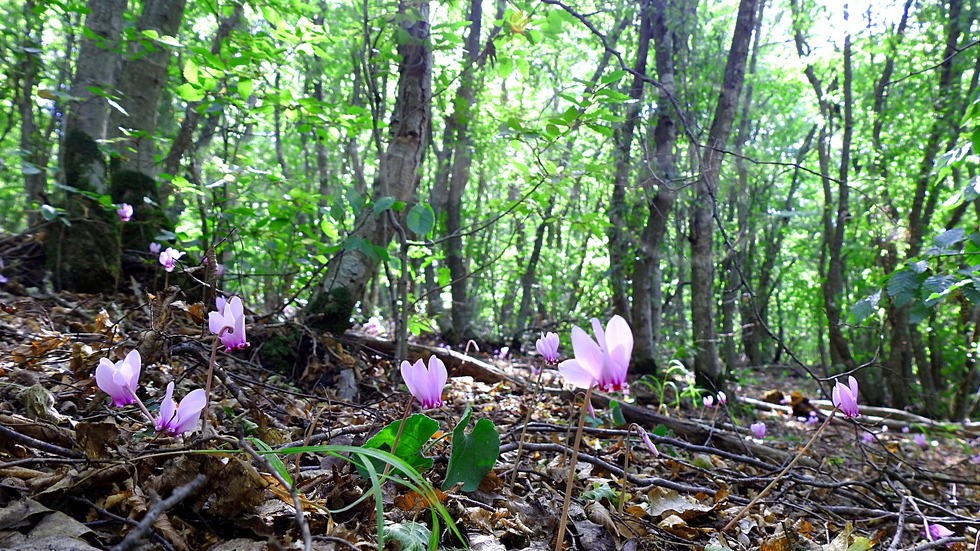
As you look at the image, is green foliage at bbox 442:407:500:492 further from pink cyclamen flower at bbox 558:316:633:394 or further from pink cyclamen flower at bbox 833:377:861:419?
pink cyclamen flower at bbox 833:377:861:419

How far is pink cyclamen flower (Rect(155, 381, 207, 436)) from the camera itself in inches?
45.8

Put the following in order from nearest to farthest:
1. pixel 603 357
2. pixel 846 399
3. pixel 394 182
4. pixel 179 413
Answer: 1. pixel 603 357
2. pixel 179 413
3. pixel 846 399
4. pixel 394 182

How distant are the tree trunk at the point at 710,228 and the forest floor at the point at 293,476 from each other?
99.9 inches

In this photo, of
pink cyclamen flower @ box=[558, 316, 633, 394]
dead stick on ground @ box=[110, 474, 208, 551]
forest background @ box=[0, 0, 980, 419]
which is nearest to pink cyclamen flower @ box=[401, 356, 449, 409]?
pink cyclamen flower @ box=[558, 316, 633, 394]

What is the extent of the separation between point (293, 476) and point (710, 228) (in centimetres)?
564

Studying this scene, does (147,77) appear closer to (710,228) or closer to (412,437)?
(412,437)

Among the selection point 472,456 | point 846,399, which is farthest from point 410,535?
point 846,399

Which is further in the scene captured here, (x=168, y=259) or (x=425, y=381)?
(x=168, y=259)

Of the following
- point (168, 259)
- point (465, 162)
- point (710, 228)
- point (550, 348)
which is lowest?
point (550, 348)

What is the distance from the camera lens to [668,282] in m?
17.3

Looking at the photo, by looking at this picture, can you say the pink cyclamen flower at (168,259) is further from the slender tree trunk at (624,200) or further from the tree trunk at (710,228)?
the slender tree trunk at (624,200)

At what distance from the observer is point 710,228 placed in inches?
238

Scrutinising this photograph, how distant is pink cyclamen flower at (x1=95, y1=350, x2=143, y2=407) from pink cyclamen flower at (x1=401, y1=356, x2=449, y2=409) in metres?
0.61

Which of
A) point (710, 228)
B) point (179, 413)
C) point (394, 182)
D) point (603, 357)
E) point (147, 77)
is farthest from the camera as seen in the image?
point (710, 228)
